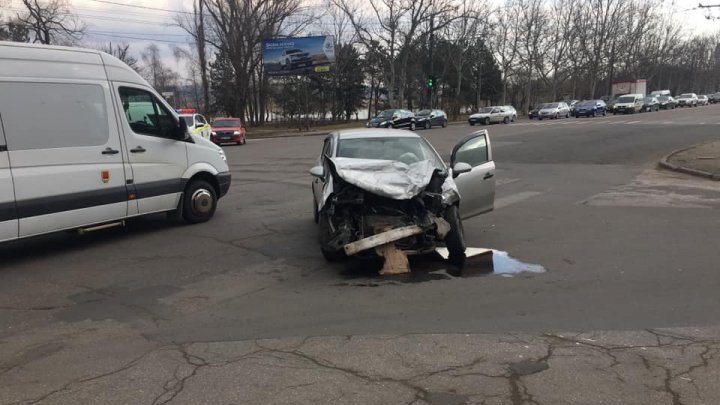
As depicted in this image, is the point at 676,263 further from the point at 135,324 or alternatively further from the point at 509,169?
the point at 509,169

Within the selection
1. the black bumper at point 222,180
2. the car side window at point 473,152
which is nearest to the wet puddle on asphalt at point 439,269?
the car side window at point 473,152

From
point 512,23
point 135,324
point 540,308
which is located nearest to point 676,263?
point 540,308

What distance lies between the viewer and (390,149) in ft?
25.3

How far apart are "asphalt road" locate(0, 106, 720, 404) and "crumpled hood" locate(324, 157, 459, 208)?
2.97ft

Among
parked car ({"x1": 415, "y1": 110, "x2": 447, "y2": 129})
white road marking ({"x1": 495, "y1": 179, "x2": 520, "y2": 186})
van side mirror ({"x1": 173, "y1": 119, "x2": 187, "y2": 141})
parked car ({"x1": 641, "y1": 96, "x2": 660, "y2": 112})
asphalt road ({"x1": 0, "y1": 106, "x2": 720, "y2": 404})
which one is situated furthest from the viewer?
parked car ({"x1": 641, "y1": 96, "x2": 660, "y2": 112})

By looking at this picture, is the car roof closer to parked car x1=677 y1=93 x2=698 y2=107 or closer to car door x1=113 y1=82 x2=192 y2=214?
car door x1=113 y1=82 x2=192 y2=214

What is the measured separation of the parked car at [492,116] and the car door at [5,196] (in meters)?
42.8

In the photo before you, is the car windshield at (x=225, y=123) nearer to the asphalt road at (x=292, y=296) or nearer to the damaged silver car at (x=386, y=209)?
the asphalt road at (x=292, y=296)

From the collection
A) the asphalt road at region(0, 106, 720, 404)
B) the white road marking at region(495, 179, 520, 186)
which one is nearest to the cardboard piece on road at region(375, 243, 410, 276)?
the asphalt road at region(0, 106, 720, 404)

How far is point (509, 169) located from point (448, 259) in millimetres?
11171

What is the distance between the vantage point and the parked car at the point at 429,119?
41684 millimetres

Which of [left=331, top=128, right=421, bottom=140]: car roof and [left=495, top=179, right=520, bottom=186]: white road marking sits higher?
[left=331, top=128, right=421, bottom=140]: car roof

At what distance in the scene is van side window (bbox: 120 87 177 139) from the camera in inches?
306

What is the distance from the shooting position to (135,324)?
478cm
